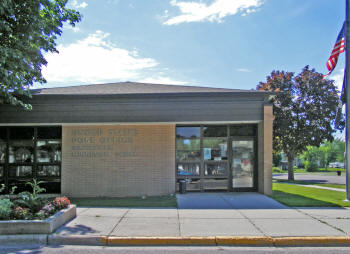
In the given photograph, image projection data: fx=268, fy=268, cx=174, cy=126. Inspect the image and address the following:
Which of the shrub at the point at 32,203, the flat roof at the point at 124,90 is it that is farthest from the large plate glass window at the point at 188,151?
the shrub at the point at 32,203

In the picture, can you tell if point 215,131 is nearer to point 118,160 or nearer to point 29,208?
point 118,160

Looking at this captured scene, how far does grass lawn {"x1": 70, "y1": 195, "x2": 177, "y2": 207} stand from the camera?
8.91 metres

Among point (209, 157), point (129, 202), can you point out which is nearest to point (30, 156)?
point (129, 202)

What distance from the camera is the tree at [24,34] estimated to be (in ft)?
26.3

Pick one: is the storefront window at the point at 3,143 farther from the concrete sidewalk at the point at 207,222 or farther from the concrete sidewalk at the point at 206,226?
the concrete sidewalk at the point at 207,222

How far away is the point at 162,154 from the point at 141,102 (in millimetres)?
2265

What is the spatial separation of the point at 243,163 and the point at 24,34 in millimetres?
9350

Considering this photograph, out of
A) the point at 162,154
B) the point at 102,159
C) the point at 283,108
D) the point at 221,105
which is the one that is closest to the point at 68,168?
the point at 102,159

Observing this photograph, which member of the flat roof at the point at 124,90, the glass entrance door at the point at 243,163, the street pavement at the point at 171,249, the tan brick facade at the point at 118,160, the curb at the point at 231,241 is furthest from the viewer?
the glass entrance door at the point at 243,163

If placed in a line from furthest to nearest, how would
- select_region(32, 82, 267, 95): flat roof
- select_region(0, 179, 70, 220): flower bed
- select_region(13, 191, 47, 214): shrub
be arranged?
select_region(32, 82, 267, 95): flat roof → select_region(13, 191, 47, 214): shrub → select_region(0, 179, 70, 220): flower bed

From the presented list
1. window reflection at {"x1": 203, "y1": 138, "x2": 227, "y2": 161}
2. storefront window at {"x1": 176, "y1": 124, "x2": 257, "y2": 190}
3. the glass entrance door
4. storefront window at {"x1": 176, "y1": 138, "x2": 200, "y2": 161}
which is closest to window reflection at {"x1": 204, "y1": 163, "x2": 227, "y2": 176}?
storefront window at {"x1": 176, "y1": 124, "x2": 257, "y2": 190}

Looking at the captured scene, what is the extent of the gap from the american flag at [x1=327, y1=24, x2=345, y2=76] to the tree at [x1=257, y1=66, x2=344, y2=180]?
10621 mm

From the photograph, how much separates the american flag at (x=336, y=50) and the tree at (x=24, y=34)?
10306 millimetres

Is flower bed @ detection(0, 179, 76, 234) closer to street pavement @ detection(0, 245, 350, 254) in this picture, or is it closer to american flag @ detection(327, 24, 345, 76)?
street pavement @ detection(0, 245, 350, 254)
